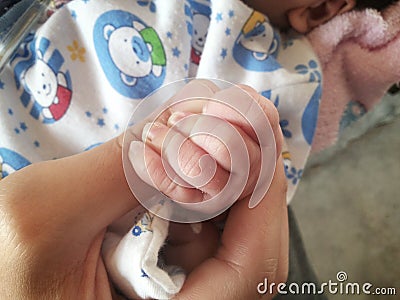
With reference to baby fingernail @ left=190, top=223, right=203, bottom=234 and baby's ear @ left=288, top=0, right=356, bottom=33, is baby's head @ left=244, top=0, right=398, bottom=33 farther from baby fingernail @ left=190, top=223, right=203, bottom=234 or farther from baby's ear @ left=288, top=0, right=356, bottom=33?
baby fingernail @ left=190, top=223, right=203, bottom=234

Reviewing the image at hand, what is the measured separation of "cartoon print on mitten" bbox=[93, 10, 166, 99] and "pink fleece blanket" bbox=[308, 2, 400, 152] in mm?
203

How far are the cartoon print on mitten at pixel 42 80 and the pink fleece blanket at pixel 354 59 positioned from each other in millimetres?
306

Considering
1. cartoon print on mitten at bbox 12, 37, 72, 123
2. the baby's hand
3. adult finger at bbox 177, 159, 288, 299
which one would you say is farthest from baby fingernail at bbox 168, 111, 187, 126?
cartoon print on mitten at bbox 12, 37, 72, 123

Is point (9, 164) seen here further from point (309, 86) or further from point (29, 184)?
point (309, 86)

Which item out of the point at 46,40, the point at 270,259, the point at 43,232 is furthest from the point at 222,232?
the point at 46,40

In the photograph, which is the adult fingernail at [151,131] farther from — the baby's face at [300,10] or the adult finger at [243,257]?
the baby's face at [300,10]

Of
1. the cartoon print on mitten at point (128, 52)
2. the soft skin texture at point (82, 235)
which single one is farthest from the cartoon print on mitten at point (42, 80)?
the soft skin texture at point (82, 235)

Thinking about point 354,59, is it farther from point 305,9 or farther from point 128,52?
point 128,52

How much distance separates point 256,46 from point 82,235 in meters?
0.30

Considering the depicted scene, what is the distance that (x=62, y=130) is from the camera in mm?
546

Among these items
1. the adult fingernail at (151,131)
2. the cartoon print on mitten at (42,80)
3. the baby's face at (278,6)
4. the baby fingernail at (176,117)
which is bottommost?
the baby's face at (278,6)

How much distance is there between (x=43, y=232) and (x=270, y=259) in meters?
0.21

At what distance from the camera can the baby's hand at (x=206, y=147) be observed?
0.34 meters

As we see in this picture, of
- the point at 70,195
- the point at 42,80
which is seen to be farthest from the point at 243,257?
the point at 42,80
